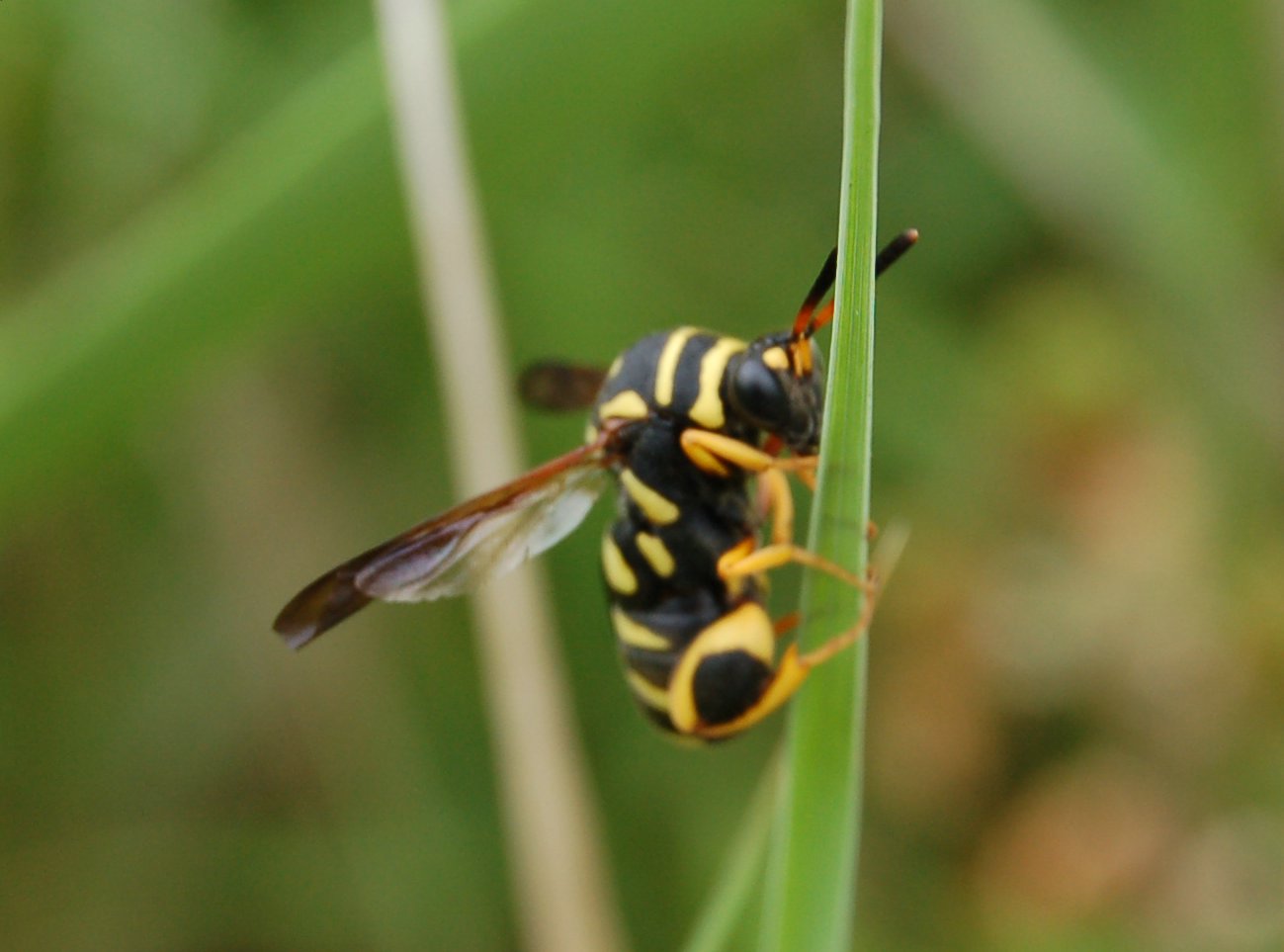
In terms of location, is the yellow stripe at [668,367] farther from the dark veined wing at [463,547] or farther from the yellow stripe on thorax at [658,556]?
the yellow stripe on thorax at [658,556]

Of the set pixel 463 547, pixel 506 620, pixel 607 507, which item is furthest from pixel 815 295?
pixel 607 507

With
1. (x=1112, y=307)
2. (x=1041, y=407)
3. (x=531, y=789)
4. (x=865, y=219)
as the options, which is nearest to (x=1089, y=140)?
(x=1112, y=307)

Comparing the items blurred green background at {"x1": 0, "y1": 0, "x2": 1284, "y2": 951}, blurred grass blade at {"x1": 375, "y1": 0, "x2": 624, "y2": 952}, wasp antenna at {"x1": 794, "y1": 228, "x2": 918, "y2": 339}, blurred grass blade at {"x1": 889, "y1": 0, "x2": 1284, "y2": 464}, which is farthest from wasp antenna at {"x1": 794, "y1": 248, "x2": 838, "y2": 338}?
blurred grass blade at {"x1": 889, "y1": 0, "x2": 1284, "y2": 464}

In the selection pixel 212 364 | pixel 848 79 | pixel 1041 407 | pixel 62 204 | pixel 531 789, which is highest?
pixel 62 204

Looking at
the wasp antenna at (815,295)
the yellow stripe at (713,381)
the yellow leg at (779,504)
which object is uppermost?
the yellow stripe at (713,381)

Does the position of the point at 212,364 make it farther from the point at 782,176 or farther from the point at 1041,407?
the point at 1041,407

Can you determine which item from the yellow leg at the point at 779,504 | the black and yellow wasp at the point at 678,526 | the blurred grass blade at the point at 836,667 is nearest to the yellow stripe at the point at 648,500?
the black and yellow wasp at the point at 678,526

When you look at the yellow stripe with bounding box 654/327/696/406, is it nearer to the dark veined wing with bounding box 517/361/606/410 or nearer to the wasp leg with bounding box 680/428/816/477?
the wasp leg with bounding box 680/428/816/477
